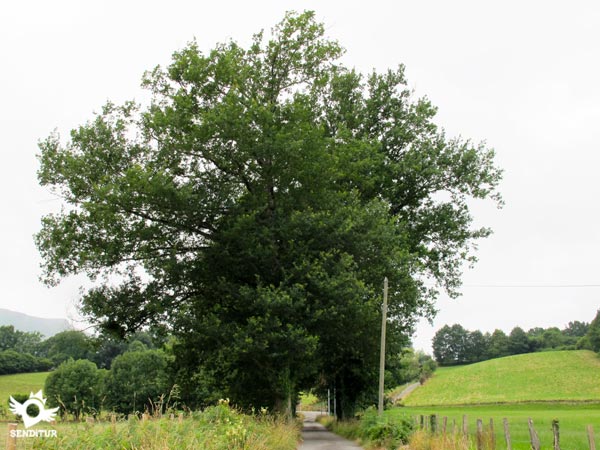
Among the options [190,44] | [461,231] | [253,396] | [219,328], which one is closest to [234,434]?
[219,328]

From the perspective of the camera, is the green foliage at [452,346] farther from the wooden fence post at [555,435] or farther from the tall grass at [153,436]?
the tall grass at [153,436]

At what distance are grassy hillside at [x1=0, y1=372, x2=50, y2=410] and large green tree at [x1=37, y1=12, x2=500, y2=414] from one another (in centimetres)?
6656

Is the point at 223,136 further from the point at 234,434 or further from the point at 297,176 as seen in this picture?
the point at 234,434

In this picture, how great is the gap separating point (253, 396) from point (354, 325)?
6112 millimetres

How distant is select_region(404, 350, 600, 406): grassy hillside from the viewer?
253ft

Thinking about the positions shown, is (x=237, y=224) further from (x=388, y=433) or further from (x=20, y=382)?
(x=20, y=382)

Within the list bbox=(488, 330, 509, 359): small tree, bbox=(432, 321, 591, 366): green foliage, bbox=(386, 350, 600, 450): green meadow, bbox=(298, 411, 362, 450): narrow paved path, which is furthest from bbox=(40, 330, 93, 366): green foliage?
bbox=(488, 330, 509, 359): small tree

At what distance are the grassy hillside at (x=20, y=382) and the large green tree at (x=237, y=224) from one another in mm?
66557

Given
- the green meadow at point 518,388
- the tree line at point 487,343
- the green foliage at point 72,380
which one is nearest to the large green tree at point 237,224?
the green meadow at point 518,388

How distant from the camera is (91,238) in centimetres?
2244

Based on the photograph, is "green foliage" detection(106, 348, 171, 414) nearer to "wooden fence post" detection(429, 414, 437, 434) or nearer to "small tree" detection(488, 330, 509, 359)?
"wooden fence post" detection(429, 414, 437, 434)

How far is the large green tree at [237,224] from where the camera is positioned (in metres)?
22.0

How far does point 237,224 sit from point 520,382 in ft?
264

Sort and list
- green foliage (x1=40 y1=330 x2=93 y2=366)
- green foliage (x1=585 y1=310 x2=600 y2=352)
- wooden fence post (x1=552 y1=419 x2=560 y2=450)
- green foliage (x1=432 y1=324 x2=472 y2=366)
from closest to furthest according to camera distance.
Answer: wooden fence post (x1=552 y1=419 x2=560 y2=450) → green foliage (x1=585 y1=310 x2=600 y2=352) → green foliage (x1=40 y1=330 x2=93 y2=366) → green foliage (x1=432 y1=324 x2=472 y2=366)
